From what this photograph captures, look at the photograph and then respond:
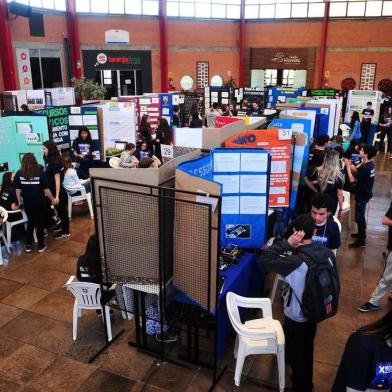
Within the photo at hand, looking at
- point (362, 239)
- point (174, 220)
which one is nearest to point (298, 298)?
point (174, 220)

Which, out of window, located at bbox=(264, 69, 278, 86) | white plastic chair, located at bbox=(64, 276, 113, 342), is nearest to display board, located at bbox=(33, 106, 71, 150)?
white plastic chair, located at bbox=(64, 276, 113, 342)

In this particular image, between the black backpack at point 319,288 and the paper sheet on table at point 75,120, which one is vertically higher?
the paper sheet on table at point 75,120

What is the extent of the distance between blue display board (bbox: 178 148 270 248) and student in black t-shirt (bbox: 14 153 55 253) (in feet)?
9.00

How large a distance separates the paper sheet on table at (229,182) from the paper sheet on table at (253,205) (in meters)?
0.12

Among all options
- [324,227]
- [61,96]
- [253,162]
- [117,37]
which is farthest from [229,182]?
[117,37]

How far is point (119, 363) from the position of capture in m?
3.68

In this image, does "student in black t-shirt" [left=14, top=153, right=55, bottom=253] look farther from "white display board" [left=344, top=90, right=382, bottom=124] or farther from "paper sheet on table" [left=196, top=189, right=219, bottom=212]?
"white display board" [left=344, top=90, right=382, bottom=124]

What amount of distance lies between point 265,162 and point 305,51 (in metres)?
17.3

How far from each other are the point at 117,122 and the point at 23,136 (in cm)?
243

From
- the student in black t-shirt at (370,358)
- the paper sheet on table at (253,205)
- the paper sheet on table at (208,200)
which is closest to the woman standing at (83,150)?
the paper sheet on table at (253,205)

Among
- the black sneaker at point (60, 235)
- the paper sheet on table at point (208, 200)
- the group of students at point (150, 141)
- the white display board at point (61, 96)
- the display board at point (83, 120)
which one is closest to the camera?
the paper sheet on table at point (208, 200)

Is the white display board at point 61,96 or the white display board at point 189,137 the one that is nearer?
the white display board at point 189,137

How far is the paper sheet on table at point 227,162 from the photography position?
12.8 ft

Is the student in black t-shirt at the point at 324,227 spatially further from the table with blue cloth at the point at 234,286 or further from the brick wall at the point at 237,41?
the brick wall at the point at 237,41
